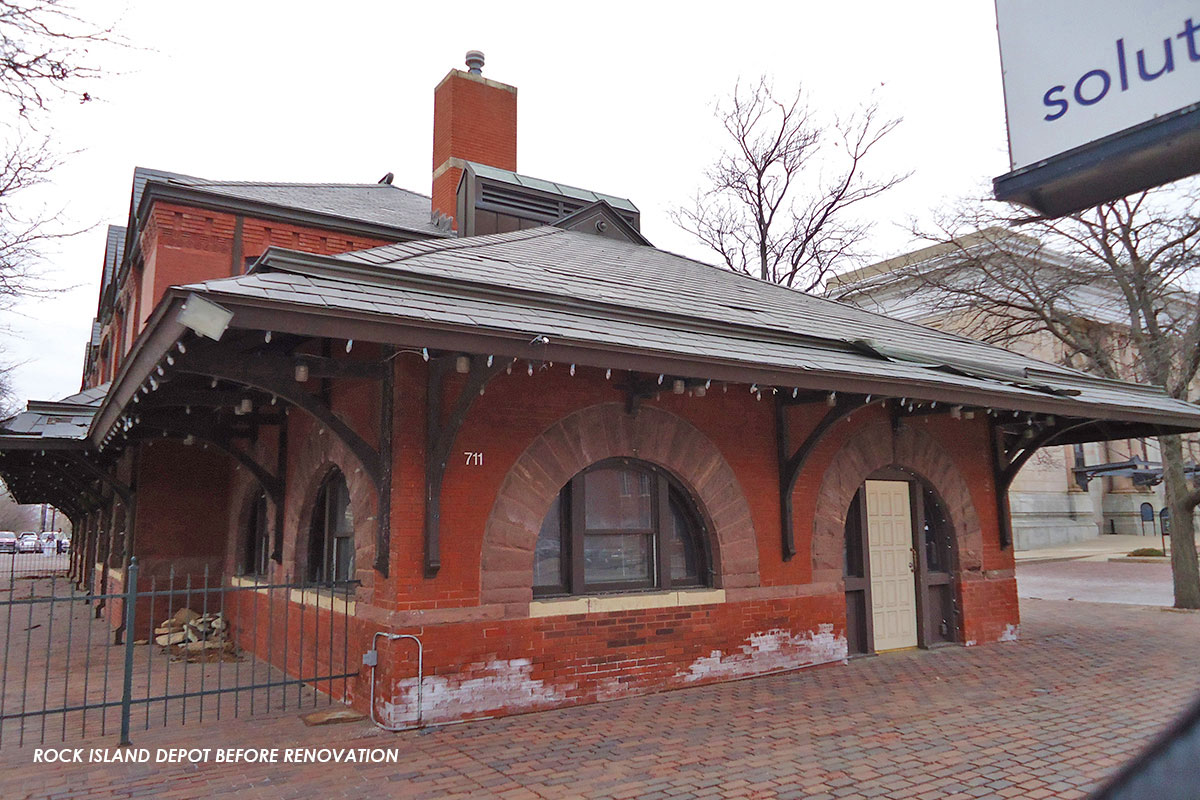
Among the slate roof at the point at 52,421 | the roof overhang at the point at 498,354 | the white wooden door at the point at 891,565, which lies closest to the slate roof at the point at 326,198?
the slate roof at the point at 52,421

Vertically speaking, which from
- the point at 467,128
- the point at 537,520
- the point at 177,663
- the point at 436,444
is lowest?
the point at 177,663

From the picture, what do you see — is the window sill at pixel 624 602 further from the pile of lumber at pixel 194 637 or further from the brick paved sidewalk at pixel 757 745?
the pile of lumber at pixel 194 637

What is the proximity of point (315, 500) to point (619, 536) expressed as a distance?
332cm

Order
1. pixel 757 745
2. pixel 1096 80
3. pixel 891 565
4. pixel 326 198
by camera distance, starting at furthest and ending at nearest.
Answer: pixel 326 198
pixel 891 565
pixel 757 745
pixel 1096 80

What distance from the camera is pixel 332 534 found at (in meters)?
8.79

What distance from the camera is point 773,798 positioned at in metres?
4.96

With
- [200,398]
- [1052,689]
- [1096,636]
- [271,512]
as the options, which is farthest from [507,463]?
[1096,636]

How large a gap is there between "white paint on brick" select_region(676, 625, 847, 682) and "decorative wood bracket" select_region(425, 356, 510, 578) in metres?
2.80

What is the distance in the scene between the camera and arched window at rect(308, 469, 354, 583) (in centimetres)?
851

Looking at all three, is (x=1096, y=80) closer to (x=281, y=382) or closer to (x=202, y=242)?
(x=281, y=382)

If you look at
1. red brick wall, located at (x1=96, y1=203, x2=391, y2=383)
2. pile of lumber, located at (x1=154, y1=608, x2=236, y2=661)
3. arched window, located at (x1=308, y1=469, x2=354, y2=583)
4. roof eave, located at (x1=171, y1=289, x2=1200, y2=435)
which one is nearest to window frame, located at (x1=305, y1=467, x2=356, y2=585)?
arched window, located at (x1=308, y1=469, x2=354, y2=583)

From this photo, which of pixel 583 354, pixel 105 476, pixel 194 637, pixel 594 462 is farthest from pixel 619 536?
pixel 105 476

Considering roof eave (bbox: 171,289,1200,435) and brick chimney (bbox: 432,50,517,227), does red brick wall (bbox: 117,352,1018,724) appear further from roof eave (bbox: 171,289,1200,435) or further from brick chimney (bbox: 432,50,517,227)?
brick chimney (bbox: 432,50,517,227)

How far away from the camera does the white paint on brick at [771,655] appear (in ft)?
26.7
